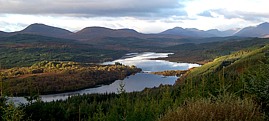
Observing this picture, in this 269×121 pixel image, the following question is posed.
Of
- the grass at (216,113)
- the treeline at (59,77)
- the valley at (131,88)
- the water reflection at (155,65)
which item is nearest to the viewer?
the grass at (216,113)

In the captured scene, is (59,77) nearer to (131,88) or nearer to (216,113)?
(131,88)

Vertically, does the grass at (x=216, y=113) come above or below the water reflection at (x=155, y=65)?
above

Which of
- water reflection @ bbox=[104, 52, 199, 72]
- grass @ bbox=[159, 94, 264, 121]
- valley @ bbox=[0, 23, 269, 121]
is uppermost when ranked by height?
grass @ bbox=[159, 94, 264, 121]

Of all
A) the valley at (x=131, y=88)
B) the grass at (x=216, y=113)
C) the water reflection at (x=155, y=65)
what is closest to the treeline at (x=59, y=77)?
the valley at (x=131, y=88)

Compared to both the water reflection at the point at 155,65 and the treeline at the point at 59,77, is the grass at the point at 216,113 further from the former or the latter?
the water reflection at the point at 155,65

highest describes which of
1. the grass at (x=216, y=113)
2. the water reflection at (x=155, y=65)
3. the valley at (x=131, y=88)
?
the grass at (x=216, y=113)

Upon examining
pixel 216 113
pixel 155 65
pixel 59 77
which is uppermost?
pixel 216 113

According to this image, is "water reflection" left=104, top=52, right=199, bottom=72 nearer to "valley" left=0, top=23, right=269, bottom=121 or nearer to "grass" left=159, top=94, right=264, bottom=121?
"valley" left=0, top=23, right=269, bottom=121

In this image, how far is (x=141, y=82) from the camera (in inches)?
2894

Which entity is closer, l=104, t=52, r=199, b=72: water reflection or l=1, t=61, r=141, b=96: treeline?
l=1, t=61, r=141, b=96: treeline

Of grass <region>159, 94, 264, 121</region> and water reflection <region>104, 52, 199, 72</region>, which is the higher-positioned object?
grass <region>159, 94, 264, 121</region>

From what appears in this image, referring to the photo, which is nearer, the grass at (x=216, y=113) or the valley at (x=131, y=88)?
the grass at (x=216, y=113)

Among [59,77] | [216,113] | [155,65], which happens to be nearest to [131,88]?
[59,77]

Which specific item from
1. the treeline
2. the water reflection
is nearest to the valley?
the treeline
